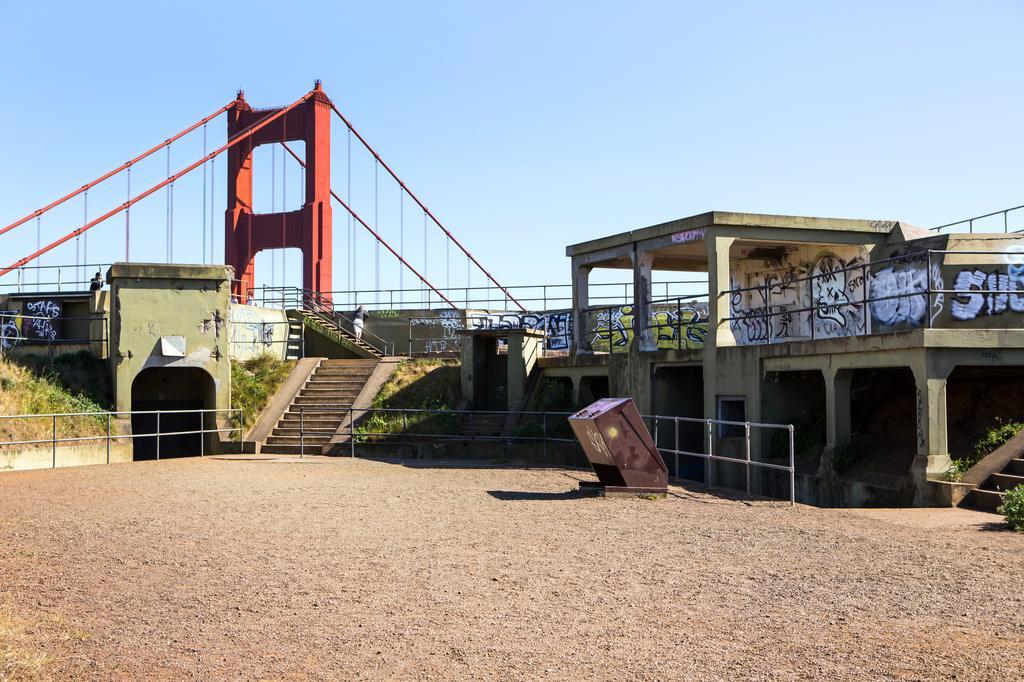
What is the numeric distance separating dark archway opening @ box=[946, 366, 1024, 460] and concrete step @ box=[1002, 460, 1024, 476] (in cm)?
146

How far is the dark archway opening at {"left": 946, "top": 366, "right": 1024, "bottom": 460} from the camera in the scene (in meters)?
15.3

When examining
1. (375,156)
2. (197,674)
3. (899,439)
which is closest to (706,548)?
(197,674)

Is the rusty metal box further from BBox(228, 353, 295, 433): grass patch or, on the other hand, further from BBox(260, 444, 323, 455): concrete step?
BBox(228, 353, 295, 433): grass patch

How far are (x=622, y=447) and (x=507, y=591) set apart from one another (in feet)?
20.6

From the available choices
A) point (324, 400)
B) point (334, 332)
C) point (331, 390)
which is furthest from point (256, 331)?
point (324, 400)

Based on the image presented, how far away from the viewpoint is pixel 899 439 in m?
16.4

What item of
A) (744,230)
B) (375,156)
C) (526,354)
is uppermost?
(375,156)

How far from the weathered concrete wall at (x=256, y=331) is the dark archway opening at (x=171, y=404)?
5.57 feet

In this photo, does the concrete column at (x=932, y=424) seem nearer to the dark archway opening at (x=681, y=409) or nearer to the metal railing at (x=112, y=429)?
the dark archway opening at (x=681, y=409)

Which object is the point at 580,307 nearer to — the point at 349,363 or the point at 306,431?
the point at 306,431

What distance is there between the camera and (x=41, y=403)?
23781mm

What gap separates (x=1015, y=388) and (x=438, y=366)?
1568 cm

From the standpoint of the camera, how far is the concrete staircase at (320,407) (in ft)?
81.1

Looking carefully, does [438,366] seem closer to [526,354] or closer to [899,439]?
[526,354]
